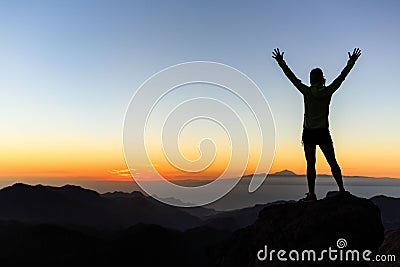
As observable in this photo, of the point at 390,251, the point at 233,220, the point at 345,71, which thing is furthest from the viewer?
the point at 233,220

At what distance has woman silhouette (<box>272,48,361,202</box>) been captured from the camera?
452 inches

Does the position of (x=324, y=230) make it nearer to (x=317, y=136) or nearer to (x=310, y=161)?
(x=310, y=161)

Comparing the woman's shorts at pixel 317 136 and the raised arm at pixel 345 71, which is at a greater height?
the raised arm at pixel 345 71

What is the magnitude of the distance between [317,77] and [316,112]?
86 cm

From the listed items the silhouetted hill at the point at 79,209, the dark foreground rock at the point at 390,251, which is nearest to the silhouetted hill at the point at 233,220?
the silhouetted hill at the point at 79,209

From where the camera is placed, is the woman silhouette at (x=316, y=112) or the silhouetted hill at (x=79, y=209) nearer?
the woman silhouette at (x=316, y=112)

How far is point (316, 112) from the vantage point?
1171 centimetres

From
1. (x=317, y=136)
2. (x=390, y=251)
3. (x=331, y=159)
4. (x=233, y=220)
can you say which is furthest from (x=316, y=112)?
(x=233, y=220)

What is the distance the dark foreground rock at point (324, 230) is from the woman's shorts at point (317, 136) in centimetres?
169

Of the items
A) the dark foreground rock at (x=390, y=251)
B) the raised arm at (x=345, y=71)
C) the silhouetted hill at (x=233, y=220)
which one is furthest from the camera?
the silhouetted hill at (x=233, y=220)

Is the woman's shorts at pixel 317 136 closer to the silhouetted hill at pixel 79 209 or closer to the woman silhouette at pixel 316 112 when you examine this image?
the woman silhouette at pixel 316 112

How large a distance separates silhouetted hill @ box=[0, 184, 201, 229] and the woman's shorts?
15026 cm

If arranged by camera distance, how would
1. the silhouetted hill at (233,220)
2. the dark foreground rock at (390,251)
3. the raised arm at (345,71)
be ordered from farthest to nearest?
the silhouetted hill at (233,220) < the dark foreground rock at (390,251) < the raised arm at (345,71)

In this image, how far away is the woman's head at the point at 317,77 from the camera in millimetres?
11633
